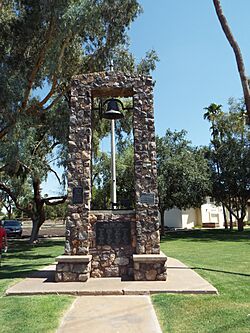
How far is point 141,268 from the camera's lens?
665 centimetres

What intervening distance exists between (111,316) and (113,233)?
278 centimetres

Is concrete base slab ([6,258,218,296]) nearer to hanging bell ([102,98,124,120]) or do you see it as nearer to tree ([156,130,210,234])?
hanging bell ([102,98,124,120])

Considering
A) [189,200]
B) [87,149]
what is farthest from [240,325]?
[189,200]

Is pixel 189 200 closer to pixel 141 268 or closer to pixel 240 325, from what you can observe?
pixel 141 268

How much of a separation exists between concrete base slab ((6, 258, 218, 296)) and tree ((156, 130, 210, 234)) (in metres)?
15.1

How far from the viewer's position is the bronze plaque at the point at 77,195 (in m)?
7.17

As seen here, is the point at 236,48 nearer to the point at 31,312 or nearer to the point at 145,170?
the point at 145,170

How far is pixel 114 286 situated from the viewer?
606cm

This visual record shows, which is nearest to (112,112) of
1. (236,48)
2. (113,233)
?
(113,233)

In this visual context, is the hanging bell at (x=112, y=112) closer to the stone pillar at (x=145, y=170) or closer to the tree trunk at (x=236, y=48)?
the stone pillar at (x=145, y=170)

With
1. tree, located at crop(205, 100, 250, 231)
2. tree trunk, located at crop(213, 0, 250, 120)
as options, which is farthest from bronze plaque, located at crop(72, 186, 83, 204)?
tree, located at crop(205, 100, 250, 231)

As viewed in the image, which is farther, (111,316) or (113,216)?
(113,216)

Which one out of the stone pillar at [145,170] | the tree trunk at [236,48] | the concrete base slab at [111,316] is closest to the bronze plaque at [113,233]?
the stone pillar at [145,170]

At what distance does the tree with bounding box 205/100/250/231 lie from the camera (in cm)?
2548
